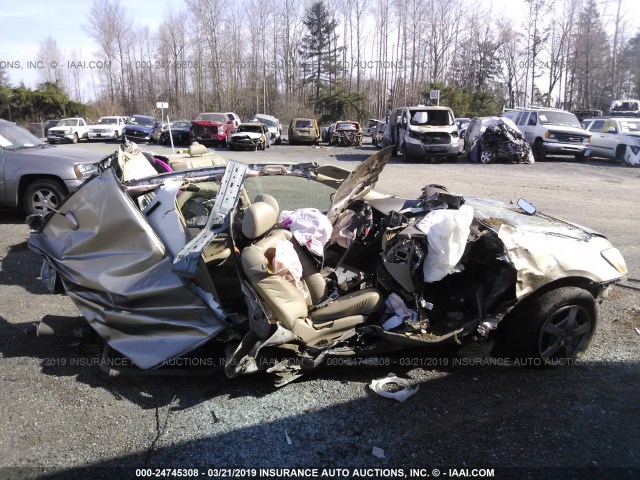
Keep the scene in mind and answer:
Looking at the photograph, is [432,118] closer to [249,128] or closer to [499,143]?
[499,143]

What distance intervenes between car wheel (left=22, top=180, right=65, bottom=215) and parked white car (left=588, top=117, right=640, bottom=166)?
2058 cm

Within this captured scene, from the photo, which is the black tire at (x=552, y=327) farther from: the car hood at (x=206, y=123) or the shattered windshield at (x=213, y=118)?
the shattered windshield at (x=213, y=118)

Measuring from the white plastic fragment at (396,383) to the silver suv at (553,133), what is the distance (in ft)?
64.4

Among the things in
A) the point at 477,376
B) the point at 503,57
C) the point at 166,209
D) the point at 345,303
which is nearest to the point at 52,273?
the point at 166,209

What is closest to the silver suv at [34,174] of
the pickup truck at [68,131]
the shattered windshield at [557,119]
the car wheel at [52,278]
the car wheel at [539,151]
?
the car wheel at [52,278]

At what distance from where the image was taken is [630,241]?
7.64 meters

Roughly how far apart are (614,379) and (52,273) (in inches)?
172

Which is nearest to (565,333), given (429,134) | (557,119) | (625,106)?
(429,134)

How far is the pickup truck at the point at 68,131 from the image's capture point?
99.7 feet

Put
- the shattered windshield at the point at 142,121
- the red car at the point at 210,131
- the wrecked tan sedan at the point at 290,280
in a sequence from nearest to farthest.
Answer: the wrecked tan sedan at the point at 290,280, the red car at the point at 210,131, the shattered windshield at the point at 142,121

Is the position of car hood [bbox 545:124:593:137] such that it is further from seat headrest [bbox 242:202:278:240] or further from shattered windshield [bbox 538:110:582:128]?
seat headrest [bbox 242:202:278:240]

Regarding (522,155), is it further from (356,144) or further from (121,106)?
(121,106)

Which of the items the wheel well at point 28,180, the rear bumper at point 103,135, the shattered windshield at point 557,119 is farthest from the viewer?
the rear bumper at point 103,135

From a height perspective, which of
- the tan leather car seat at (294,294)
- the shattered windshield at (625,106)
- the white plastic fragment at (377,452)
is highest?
the shattered windshield at (625,106)
